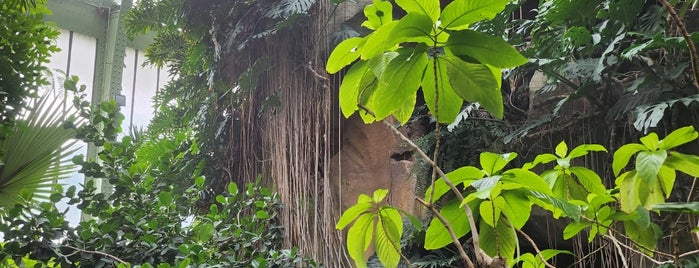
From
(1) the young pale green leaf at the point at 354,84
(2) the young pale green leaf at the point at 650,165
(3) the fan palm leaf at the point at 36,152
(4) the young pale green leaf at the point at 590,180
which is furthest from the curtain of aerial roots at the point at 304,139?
(2) the young pale green leaf at the point at 650,165

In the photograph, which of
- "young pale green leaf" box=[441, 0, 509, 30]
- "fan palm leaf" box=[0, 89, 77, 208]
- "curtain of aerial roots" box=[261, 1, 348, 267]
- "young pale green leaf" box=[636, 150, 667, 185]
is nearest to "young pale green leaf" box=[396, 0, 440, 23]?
"young pale green leaf" box=[441, 0, 509, 30]

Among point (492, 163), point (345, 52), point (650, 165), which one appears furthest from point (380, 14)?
point (650, 165)

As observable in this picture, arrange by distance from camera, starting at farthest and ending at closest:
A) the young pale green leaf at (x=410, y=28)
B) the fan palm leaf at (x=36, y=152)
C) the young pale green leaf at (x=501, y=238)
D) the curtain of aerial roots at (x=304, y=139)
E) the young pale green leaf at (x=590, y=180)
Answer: the curtain of aerial roots at (x=304, y=139), the fan palm leaf at (x=36, y=152), the young pale green leaf at (x=590, y=180), the young pale green leaf at (x=501, y=238), the young pale green leaf at (x=410, y=28)

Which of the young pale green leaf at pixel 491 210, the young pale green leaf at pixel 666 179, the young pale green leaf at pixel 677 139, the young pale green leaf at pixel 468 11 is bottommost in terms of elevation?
the young pale green leaf at pixel 491 210

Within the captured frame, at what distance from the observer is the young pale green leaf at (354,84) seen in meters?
0.77

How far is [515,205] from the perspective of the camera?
708mm

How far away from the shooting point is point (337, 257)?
8.25ft

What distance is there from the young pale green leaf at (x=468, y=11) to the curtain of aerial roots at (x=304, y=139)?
1.97 metres

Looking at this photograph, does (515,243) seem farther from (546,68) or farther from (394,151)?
(394,151)

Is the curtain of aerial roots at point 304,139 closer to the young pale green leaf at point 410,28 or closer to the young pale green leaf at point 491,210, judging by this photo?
the young pale green leaf at point 491,210

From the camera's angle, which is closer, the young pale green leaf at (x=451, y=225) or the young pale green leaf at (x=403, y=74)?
the young pale green leaf at (x=403, y=74)

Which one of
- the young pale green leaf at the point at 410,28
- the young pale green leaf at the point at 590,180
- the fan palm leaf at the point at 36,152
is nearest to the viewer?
the young pale green leaf at the point at 410,28

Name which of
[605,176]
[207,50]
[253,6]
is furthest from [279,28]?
[605,176]

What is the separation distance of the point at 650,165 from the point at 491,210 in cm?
20
